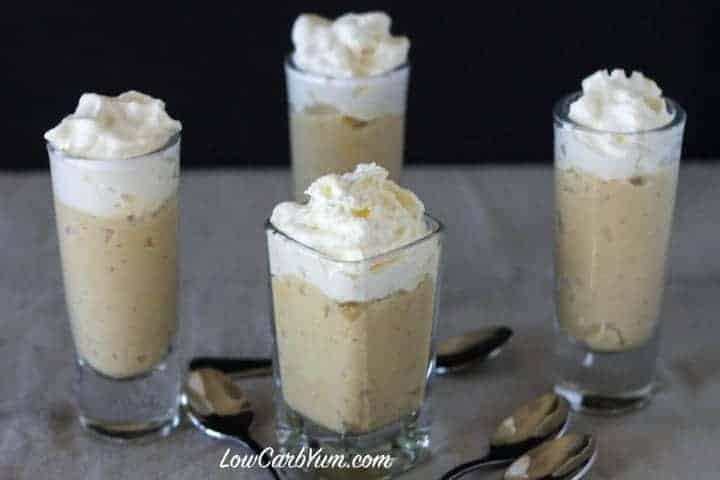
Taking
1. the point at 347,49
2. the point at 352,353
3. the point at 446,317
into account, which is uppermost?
the point at 347,49

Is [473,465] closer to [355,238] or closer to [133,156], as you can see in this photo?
[355,238]

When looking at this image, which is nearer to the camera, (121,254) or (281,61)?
(121,254)

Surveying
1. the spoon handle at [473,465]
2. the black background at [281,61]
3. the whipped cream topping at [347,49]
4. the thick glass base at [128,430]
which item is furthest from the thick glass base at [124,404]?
the black background at [281,61]

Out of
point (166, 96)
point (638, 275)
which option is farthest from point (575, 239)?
point (166, 96)

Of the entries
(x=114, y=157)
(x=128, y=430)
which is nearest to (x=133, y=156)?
(x=114, y=157)

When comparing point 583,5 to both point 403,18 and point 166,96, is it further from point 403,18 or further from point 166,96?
point 166,96

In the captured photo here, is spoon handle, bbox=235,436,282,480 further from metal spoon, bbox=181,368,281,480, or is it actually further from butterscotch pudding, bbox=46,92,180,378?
butterscotch pudding, bbox=46,92,180,378

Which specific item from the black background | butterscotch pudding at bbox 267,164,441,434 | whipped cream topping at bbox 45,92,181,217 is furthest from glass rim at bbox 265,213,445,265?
the black background
